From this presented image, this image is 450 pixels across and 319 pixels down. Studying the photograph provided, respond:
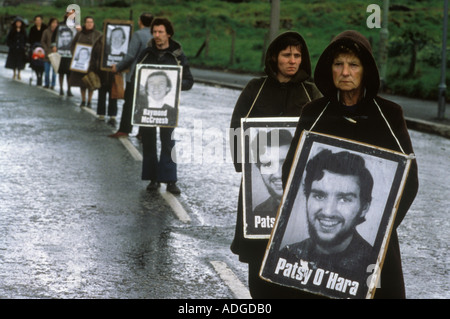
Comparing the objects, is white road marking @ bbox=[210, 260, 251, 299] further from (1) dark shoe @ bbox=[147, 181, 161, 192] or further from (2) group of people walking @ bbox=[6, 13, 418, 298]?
(1) dark shoe @ bbox=[147, 181, 161, 192]

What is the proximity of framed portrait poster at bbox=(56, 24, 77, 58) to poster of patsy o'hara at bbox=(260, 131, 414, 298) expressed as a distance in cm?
1842

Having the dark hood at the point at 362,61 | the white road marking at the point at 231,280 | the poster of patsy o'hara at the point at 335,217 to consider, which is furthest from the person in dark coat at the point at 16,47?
the poster of patsy o'hara at the point at 335,217

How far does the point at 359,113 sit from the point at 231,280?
2.77 metres

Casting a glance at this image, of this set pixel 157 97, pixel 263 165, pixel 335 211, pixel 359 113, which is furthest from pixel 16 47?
pixel 335 211

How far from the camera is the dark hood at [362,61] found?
4113mm

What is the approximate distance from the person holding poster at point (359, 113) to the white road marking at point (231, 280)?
2.09 m

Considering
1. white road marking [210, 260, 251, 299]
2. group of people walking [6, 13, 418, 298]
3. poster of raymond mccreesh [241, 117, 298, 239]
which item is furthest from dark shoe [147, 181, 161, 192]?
poster of raymond mccreesh [241, 117, 298, 239]

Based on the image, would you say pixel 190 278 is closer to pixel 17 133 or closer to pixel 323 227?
pixel 323 227

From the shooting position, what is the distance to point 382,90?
26156 mm

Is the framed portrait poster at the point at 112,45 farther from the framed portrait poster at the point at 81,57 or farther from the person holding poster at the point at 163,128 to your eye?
the person holding poster at the point at 163,128

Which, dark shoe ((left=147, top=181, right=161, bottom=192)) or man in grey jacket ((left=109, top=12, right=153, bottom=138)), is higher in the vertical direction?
man in grey jacket ((left=109, top=12, right=153, bottom=138))

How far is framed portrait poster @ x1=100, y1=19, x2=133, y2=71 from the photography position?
1634 cm
